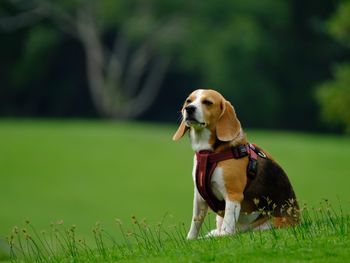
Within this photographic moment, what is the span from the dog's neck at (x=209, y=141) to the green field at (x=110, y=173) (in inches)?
698

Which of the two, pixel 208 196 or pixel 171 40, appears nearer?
pixel 208 196

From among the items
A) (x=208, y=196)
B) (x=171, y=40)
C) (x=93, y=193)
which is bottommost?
(x=93, y=193)

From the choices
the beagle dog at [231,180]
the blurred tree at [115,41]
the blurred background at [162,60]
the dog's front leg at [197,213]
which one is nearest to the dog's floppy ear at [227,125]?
the beagle dog at [231,180]

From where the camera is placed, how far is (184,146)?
4525 centimetres

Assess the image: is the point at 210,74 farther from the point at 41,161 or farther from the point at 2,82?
the point at 41,161

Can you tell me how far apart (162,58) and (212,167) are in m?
62.6

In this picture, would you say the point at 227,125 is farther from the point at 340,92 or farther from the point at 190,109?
the point at 340,92

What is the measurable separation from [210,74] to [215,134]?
57159 mm

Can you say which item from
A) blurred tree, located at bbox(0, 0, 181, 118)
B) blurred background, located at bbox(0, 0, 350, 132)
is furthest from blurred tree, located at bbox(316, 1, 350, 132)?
blurred tree, located at bbox(0, 0, 181, 118)

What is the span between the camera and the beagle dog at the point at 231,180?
10398 millimetres

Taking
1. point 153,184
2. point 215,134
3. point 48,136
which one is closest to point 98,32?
point 48,136

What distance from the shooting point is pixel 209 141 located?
10.7 meters

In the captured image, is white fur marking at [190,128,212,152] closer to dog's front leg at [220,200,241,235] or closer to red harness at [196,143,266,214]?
red harness at [196,143,266,214]

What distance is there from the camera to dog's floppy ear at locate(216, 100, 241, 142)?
10531 millimetres
